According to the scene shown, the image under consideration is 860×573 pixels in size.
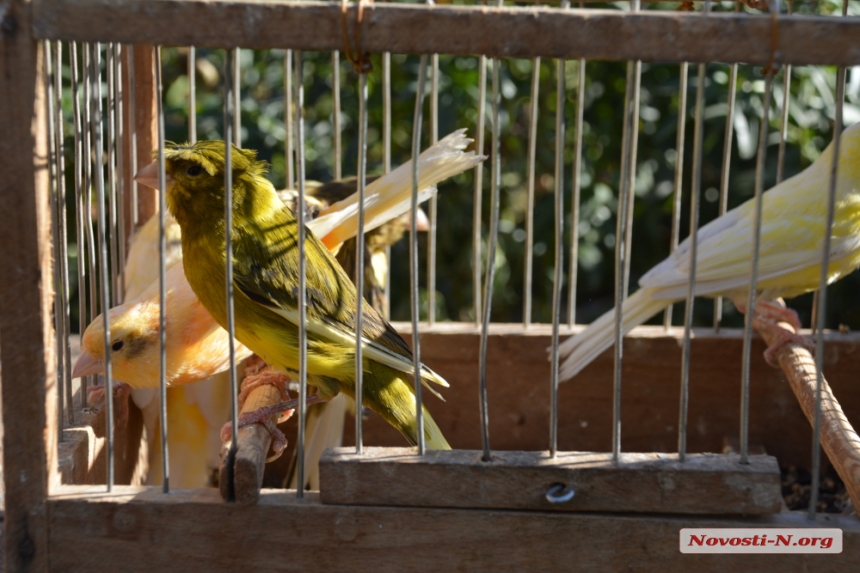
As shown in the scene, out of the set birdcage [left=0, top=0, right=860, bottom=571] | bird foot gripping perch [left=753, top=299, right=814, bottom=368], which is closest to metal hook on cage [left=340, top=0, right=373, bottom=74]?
birdcage [left=0, top=0, right=860, bottom=571]

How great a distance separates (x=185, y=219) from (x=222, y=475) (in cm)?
54

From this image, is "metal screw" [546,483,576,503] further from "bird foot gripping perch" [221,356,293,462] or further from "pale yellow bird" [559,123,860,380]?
"pale yellow bird" [559,123,860,380]

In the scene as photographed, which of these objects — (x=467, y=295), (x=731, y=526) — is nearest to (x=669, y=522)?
(x=731, y=526)

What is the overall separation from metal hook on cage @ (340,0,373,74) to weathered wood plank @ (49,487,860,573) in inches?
26.6

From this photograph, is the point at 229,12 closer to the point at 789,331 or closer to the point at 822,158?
the point at 789,331

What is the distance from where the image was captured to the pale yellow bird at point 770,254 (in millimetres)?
2238

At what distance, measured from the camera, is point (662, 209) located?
3432mm

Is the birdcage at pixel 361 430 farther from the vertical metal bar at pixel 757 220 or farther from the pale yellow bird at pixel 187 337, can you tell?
the pale yellow bird at pixel 187 337

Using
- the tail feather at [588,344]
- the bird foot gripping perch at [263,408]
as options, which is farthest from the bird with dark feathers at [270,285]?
the tail feather at [588,344]

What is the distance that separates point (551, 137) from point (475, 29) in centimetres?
254

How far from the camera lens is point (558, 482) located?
1301mm

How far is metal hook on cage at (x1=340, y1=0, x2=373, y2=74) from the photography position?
1158mm

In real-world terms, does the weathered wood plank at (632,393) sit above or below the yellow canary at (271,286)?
below

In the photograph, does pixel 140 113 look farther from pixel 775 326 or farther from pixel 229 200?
pixel 775 326
